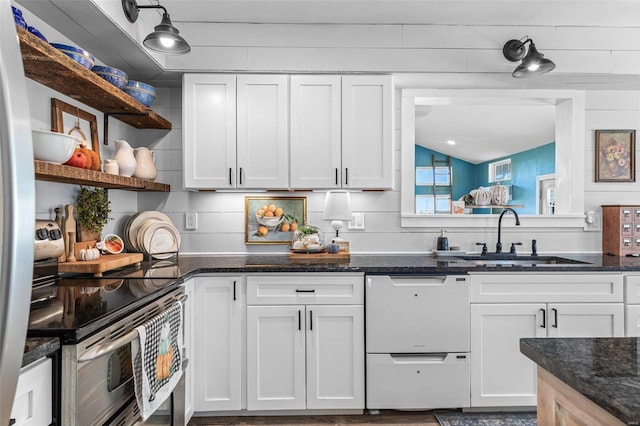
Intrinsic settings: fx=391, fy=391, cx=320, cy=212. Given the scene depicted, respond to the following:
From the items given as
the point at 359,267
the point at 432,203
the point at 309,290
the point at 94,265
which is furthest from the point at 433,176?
the point at 94,265

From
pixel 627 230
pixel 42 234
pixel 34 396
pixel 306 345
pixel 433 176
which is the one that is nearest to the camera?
pixel 34 396

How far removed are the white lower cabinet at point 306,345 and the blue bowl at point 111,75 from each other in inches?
51.3

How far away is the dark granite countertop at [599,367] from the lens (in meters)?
0.64

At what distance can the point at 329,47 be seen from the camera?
2605 millimetres

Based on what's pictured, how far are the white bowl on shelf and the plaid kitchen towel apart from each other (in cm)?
76

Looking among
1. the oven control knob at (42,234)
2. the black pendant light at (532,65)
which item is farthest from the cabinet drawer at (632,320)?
the oven control knob at (42,234)

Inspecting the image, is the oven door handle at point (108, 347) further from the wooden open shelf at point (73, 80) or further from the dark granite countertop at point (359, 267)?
the wooden open shelf at point (73, 80)

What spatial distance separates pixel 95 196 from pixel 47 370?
1.35 m

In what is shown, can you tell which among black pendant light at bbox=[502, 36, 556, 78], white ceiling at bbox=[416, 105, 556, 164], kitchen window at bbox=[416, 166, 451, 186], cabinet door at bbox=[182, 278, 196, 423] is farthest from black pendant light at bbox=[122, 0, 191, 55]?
kitchen window at bbox=[416, 166, 451, 186]

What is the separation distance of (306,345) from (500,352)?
1.12 meters

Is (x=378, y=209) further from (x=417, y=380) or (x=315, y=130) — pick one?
(x=417, y=380)

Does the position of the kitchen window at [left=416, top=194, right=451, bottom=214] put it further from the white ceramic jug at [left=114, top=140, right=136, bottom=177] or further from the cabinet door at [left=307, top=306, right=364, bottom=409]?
the white ceramic jug at [left=114, top=140, right=136, bottom=177]

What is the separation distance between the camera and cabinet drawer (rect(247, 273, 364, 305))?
224 centimetres

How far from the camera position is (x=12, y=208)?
1.34ft
